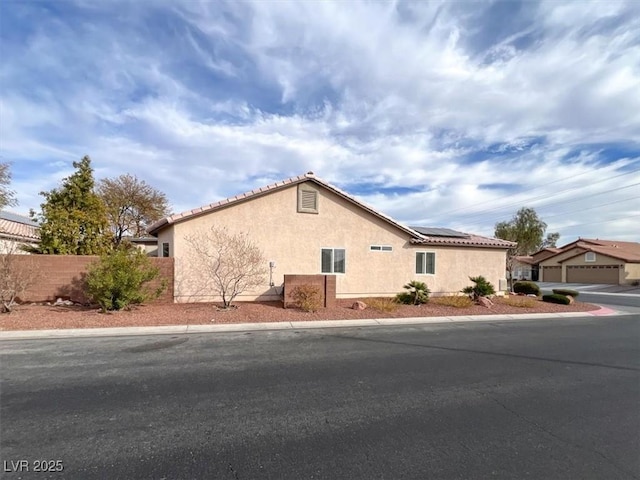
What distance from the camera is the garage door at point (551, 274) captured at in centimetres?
4697

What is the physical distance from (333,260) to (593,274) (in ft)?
135

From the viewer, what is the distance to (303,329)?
10.8 m

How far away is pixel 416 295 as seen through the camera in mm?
15875

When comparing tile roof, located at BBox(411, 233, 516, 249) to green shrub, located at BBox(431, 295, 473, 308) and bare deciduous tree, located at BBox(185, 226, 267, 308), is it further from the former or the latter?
bare deciduous tree, located at BBox(185, 226, 267, 308)

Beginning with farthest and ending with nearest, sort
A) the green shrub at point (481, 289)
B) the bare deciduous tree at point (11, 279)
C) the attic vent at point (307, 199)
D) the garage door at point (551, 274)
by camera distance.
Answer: the garage door at point (551, 274), the green shrub at point (481, 289), the attic vent at point (307, 199), the bare deciduous tree at point (11, 279)

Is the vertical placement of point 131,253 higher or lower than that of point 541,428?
higher

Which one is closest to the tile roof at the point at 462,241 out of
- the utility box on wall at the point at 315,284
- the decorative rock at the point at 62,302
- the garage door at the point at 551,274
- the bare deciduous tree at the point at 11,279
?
the utility box on wall at the point at 315,284

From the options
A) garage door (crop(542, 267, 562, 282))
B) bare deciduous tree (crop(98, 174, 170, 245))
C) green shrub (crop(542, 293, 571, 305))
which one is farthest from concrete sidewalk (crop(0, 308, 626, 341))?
garage door (crop(542, 267, 562, 282))

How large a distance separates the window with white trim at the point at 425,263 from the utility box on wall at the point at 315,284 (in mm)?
6219

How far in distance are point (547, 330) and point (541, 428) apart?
8712 mm

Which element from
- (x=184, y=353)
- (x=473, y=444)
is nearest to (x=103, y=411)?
(x=184, y=353)

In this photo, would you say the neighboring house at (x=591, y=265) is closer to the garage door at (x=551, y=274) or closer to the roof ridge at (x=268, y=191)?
the garage door at (x=551, y=274)

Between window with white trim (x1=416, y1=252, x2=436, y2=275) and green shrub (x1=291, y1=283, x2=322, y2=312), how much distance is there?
6.92m

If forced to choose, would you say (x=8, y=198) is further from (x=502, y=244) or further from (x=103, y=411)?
(x=502, y=244)
